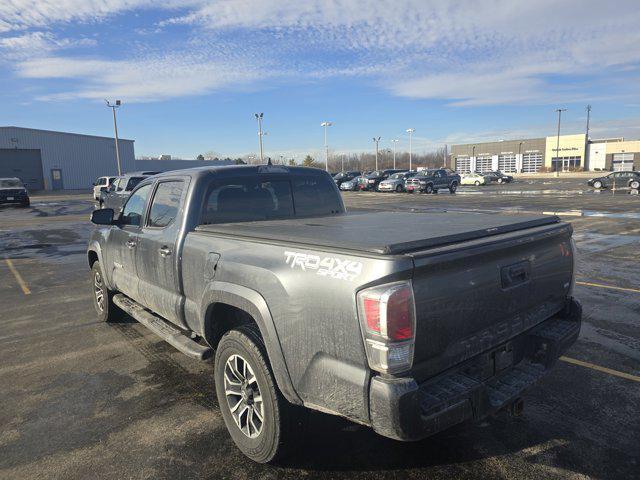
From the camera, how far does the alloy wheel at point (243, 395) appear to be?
3.01 metres

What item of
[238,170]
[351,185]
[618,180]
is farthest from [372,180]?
[238,170]

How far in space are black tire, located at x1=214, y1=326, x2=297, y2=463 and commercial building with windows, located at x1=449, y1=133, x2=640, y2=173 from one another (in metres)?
91.7

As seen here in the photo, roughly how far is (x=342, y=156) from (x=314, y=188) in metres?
144

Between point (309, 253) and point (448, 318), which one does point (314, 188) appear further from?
point (448, 318)

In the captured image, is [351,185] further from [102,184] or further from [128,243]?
[128,243]

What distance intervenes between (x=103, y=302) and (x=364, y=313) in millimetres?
4889

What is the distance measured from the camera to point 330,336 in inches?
94.7

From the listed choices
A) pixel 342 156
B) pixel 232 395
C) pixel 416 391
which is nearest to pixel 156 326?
pixel 232 395

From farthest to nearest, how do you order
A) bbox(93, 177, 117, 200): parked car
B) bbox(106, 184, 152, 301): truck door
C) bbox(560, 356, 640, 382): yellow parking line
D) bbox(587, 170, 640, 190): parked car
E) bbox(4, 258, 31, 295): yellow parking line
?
bbox(587, 170, 640, 190): parked car
bbox(93, 177, 117, 200): parked car
bbox(4, 258, 31, 295): yellow parking line
bbox(106, 184, 152, 301): truck door
bbox(560, 356, 640, 382): yellow parking line

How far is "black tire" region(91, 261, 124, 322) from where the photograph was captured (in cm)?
584

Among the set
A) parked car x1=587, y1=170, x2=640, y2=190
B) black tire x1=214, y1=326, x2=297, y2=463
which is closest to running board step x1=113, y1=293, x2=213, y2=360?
black tire x1=214, y1=326, x2=297, y2=463

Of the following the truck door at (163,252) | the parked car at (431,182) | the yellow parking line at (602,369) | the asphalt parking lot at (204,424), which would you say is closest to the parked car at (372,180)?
the parked car at (431,182)

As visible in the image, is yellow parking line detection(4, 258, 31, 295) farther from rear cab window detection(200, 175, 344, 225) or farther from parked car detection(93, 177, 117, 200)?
parked car detection(93, 177, 117, 200)

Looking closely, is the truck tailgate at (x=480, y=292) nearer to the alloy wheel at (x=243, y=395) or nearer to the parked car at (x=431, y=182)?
the alloy wheel at (x=243, y=395)
